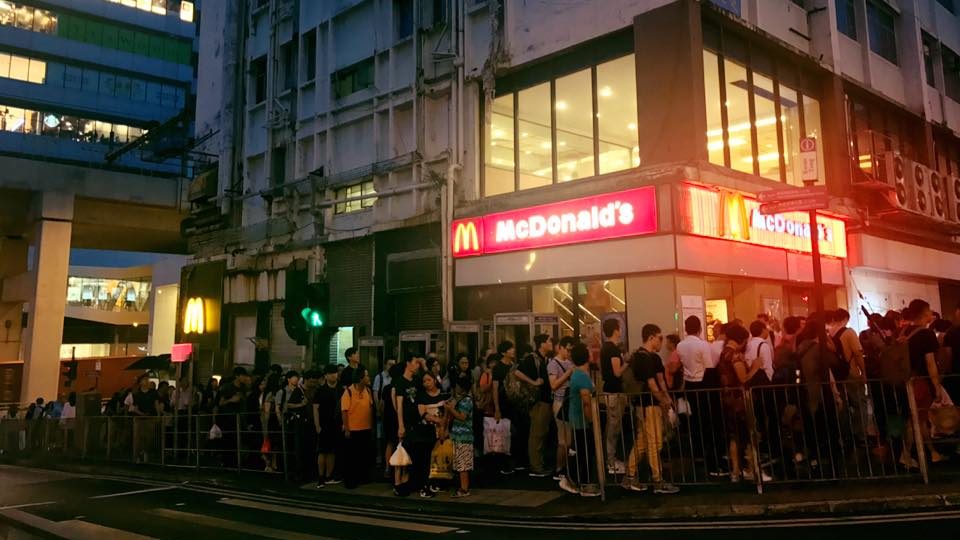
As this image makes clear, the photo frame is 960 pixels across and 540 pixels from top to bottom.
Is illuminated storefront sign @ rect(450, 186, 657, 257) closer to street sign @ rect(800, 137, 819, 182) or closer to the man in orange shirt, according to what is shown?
street sign @ rect(800, 137, 819, 182)

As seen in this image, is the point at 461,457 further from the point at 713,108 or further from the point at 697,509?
the point at 713,108

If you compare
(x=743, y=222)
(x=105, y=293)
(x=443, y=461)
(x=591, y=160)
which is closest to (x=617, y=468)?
(x=443, y=461)

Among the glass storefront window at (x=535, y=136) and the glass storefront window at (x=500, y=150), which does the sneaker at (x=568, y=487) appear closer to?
the glass storefront window at (x=535, y=136)

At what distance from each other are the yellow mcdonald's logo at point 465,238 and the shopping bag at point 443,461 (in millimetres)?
7068

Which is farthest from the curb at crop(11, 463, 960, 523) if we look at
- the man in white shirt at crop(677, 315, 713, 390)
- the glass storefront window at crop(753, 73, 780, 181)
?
the glass storefront window at crop(753, 73, 780, 181)

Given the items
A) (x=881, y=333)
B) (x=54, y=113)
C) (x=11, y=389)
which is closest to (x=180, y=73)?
(x=54, y=113)

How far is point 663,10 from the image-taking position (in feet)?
42.0

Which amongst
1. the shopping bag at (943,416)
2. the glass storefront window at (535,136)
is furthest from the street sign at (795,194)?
the glass storefront window at (535,136)

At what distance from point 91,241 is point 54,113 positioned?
1674cm

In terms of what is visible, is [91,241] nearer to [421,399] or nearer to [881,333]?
[421,399]

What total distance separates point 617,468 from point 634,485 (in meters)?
0.57

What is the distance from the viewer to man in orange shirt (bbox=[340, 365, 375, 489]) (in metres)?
10.1

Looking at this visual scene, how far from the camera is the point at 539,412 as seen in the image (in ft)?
32.3

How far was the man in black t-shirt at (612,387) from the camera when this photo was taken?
8.44 meters
